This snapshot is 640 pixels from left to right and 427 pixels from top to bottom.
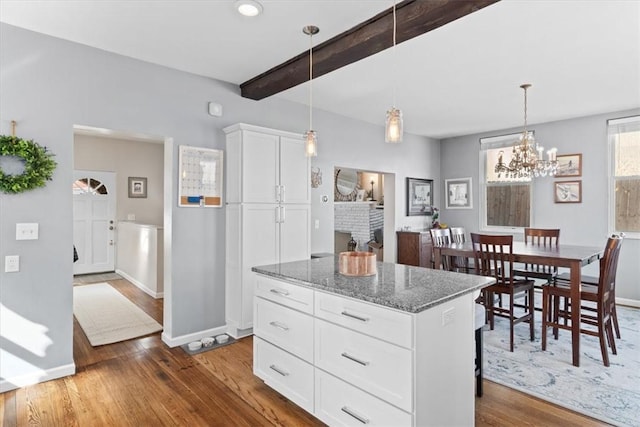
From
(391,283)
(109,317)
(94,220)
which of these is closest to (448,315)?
(391,283)

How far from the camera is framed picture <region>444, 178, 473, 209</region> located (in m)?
6.43

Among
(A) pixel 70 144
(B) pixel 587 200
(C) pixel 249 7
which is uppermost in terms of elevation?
(C) pixel 249 7

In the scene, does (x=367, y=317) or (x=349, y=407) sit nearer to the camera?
(x=367, y=317)

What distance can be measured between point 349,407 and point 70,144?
113 inches

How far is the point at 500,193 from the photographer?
599 cm

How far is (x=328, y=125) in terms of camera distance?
4859 mm

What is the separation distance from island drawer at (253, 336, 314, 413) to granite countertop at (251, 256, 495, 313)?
0.52m

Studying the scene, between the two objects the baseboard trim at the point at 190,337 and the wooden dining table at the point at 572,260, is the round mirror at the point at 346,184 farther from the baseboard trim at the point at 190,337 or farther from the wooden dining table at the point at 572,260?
the baseboard trim at the point at 190,337

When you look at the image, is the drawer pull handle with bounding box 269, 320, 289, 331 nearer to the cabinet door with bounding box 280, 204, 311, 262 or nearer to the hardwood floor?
the hardwood floor

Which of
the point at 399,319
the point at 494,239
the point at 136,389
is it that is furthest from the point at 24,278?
the point at 494,239

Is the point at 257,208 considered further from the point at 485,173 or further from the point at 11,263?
the point at 485,173

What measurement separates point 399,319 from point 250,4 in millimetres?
2155

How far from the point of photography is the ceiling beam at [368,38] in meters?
2.07

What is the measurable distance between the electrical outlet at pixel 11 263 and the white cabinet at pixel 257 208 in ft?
5.49
